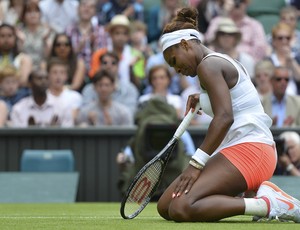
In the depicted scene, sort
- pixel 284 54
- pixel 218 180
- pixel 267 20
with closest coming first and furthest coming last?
pixel 218 180
pixel 284 54
pixel 267 20

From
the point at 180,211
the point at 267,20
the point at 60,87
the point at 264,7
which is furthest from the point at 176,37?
the point at 264,7

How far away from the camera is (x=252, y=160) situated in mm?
7961

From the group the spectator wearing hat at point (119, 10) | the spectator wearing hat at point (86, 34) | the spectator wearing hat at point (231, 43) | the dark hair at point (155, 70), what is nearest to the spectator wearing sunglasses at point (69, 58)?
the spectator wearing hat at point (86, 34)

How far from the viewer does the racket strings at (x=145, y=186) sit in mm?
8227

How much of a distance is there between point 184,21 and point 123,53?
8617 mm

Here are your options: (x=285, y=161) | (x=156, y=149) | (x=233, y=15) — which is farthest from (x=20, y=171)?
(x=233, y=15)

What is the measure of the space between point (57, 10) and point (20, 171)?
4.08 meters

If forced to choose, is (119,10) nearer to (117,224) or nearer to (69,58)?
(69,58)

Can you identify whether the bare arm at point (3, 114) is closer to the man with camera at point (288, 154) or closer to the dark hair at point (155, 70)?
the dark hair at point (155, 70)

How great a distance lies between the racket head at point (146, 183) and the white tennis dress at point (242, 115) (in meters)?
0.41

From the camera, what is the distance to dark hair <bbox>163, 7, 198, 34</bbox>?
26.8ft

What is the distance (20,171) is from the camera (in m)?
14.4

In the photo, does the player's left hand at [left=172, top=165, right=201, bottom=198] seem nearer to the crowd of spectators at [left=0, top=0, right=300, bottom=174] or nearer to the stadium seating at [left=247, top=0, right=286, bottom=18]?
the crowd of spectators at [left=0, top=0, right=300, bottom=174]

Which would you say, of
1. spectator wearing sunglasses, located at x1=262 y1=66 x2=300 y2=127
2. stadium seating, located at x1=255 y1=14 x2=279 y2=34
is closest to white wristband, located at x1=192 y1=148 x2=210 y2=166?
spectator wearing sunglasses, located at x1=262 y1=66 x2=300 y2=127
